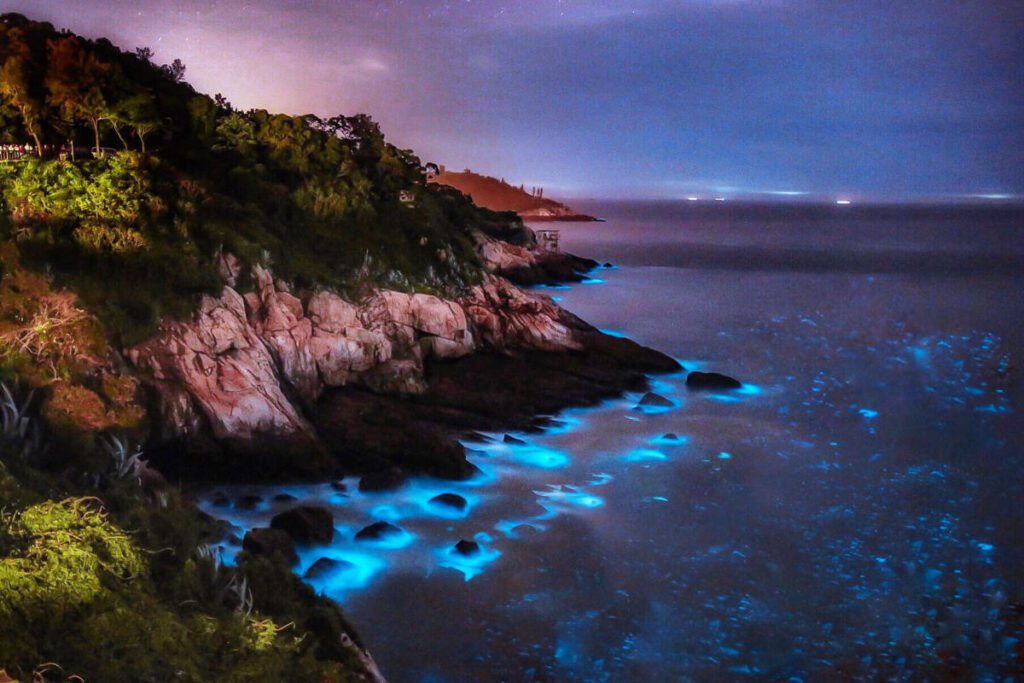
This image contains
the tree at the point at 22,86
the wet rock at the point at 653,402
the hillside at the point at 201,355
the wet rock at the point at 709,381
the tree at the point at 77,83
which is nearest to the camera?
the hillside at the point at 201,355

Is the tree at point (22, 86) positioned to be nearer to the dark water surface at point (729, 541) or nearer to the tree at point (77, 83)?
the tree at point (77, 83)

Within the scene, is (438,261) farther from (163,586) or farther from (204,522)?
(163,586)

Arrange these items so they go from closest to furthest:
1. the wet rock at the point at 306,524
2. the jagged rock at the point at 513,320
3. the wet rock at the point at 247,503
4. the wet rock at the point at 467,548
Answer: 1. the wet rock at the point at 306,524
2. the wet rock at the point at 467,548
3. the wet rock at the point at 247,503
4. the jagged rock at the point at 513,320

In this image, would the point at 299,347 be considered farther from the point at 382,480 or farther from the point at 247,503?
the point at 247,503

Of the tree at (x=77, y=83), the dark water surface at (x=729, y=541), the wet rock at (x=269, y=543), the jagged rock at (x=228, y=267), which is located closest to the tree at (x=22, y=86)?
the tree at (x=77, y=83)

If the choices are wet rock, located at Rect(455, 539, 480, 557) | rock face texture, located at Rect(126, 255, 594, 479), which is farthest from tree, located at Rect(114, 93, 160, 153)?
wet rock, located at Rect(455, 539, 480, 557)

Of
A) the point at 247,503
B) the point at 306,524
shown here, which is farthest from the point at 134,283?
the point at 306,524

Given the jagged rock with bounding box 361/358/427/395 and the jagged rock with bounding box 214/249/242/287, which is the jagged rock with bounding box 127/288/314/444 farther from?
the jagged rock with bounding box 361/358/427/395
